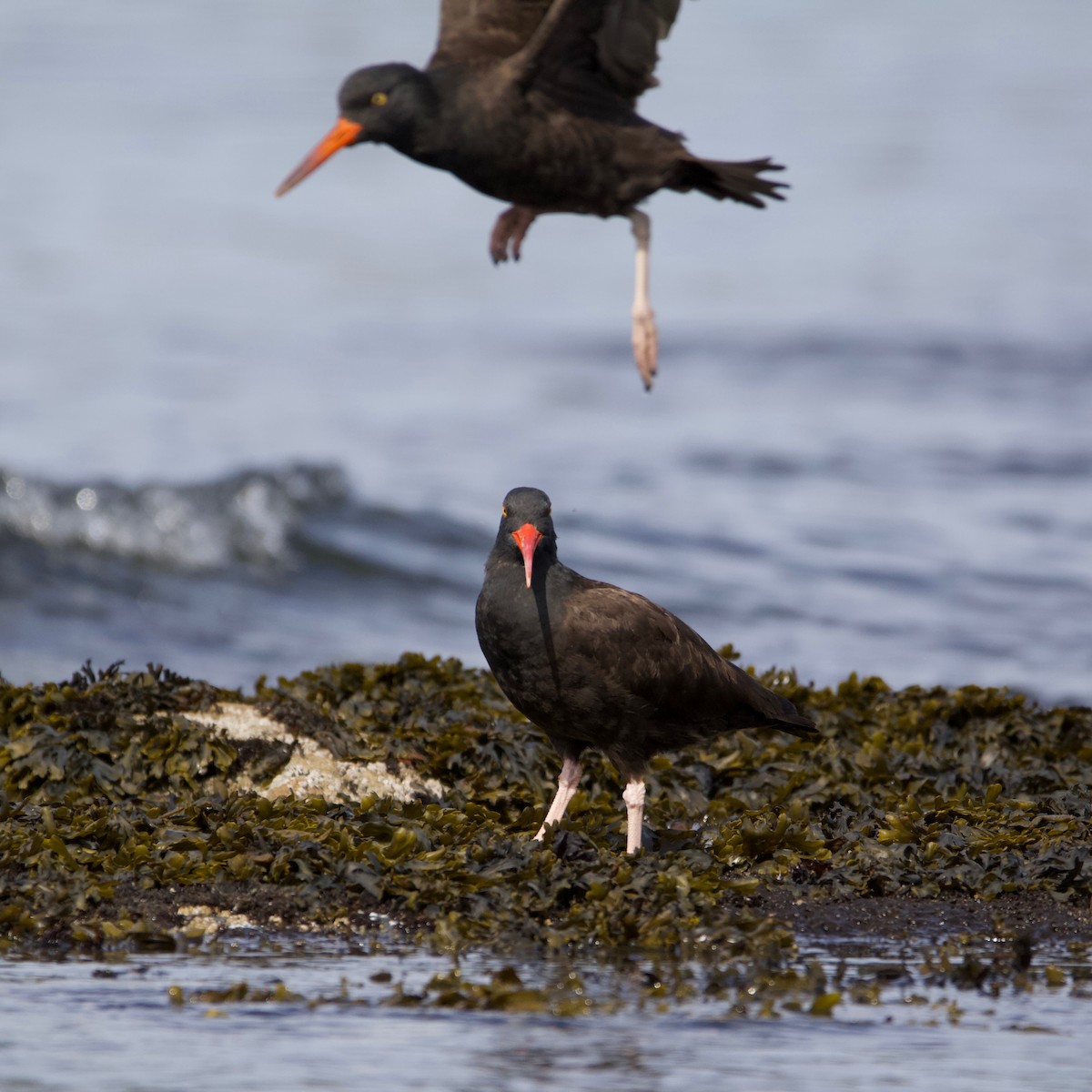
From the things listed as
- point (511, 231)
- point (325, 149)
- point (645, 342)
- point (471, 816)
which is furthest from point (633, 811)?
point (511, 231)

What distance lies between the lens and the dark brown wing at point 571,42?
26.2 feet

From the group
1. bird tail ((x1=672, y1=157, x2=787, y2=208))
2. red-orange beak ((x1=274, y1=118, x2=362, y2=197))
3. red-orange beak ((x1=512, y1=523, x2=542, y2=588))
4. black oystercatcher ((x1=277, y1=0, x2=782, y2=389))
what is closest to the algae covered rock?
red-orange beak ((x1=512, y1=523, x2=542, y2=588))

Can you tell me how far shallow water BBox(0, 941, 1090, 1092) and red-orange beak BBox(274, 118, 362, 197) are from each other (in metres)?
3.41

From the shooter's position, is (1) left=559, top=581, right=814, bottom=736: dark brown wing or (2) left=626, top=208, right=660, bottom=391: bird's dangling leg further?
(2) left=626, top=208, right=660, bottom=391: bird's dangling leg

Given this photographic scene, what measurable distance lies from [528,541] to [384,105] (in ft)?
9.34

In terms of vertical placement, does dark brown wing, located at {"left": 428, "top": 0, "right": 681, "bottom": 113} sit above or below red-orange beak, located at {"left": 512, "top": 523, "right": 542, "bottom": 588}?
above

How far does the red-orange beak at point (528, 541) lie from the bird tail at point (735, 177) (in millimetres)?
2946

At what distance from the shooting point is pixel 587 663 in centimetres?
578

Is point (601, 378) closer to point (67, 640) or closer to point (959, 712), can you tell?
point (67, 640)

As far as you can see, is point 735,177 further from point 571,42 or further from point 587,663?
point 587,663

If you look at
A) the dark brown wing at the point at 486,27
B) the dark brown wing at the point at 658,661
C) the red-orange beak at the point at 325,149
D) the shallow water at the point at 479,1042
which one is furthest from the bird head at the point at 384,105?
Answer: the shallow water at the point at 479,1042

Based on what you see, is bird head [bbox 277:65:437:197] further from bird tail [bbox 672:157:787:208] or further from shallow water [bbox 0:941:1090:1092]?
shallow water [bbox 0:941:1090:1092]

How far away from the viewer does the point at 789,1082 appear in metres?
3.94

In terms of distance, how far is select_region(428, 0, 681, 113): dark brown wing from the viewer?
26.2ft
